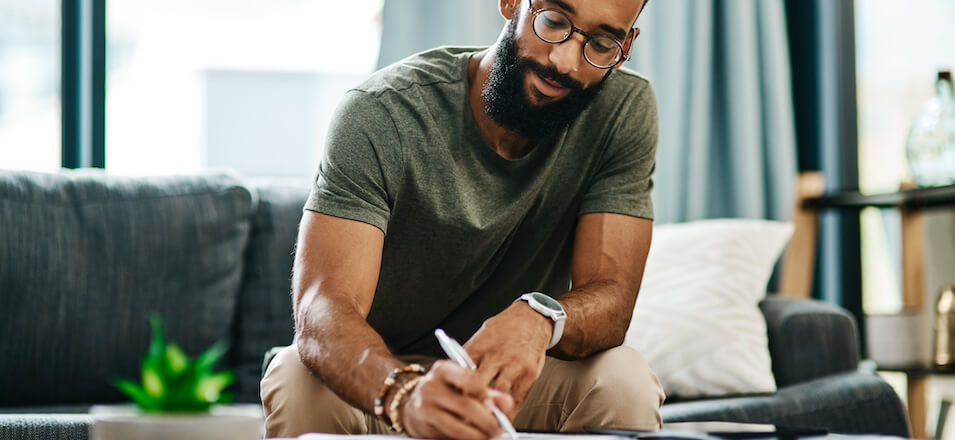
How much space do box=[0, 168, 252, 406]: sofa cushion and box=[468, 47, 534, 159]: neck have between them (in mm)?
772

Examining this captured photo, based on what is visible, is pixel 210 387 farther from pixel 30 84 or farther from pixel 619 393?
pixel 30 84

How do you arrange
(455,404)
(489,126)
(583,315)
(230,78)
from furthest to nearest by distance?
(230,78)
(489,126)
(583,315)
(455,404)

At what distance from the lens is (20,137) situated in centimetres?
229

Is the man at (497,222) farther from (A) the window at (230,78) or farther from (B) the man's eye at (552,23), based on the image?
(A) the window at (230,78)

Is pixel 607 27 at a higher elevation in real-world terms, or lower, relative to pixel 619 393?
higher

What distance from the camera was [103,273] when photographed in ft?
Answer: 6.00

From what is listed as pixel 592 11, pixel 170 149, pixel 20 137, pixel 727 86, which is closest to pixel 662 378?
pixel 592 11

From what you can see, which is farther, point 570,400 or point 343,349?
point 570,400

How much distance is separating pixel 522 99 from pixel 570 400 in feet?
1.46

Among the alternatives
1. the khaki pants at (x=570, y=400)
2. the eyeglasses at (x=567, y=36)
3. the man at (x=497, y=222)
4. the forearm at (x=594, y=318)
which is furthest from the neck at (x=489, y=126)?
the khaki pants at (x=570, y=400)

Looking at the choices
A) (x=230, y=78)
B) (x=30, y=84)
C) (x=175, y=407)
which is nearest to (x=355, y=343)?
(x=175, y=407)

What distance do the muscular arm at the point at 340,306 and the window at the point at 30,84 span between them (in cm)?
138

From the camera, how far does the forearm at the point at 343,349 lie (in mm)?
1028

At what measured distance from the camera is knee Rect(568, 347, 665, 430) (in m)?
1.15
